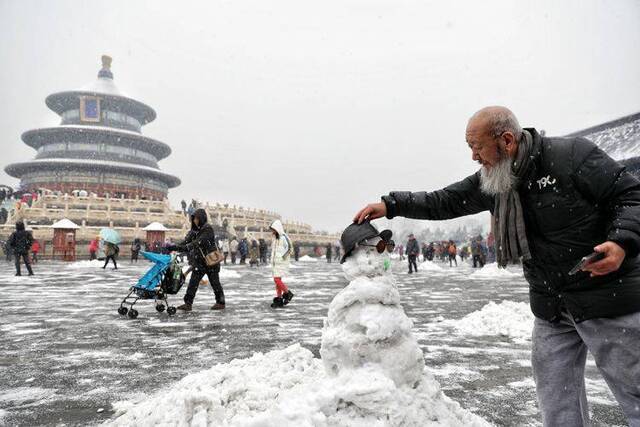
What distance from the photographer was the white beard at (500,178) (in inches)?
74.5

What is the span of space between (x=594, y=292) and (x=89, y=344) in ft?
16.1

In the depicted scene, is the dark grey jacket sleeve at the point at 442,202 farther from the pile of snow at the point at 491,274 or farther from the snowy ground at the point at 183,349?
the pile of snow at the point at 491,274

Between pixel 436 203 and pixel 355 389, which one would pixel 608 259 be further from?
pixel 355 389

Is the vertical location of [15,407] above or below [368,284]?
below

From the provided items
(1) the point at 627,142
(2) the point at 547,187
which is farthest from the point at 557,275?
(1) the point at 627,142

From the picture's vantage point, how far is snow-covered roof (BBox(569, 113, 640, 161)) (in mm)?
24438

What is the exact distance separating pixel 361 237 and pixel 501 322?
13.5 ft

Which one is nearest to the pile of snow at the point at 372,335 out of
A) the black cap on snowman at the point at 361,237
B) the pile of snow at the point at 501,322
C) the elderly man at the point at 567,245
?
the black cap on snowman at the point at 361,237

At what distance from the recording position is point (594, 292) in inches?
66.7

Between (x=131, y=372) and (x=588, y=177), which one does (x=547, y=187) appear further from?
(x=131, y=372)

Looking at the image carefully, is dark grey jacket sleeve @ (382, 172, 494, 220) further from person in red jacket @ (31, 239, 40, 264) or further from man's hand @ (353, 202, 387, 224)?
person in red jacket @ (31, 239, 40, 264)

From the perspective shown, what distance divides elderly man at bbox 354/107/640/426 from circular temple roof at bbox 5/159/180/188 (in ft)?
144

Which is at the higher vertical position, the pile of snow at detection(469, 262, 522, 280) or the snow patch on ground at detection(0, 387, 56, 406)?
the snow patch on ground at detection(0, 387, 56, 406)

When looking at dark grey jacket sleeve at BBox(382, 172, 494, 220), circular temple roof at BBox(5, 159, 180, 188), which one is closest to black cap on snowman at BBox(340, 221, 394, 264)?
dark grey jacket sleeve at BBox(382, 172, 494, 220)
